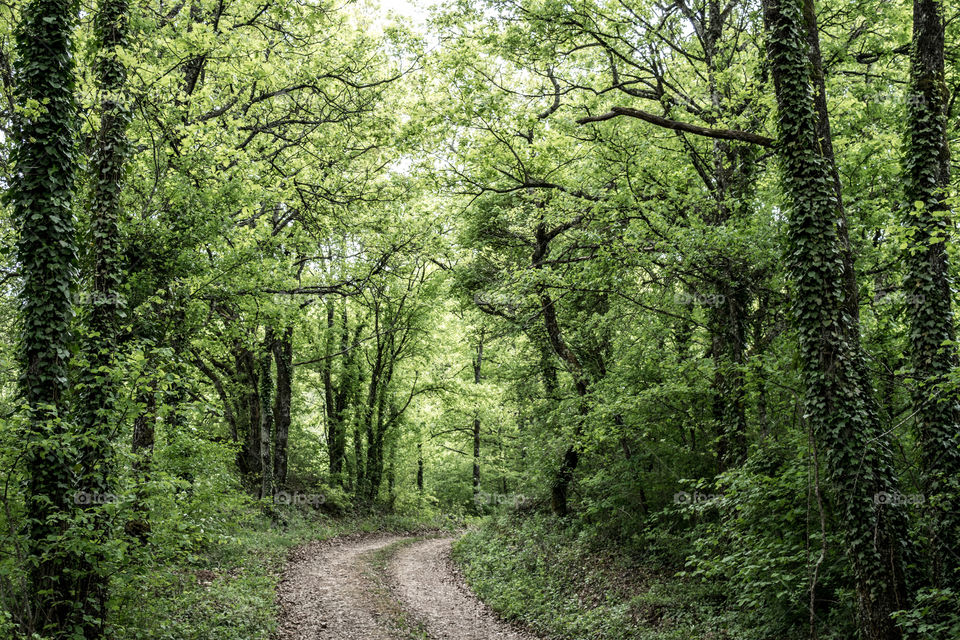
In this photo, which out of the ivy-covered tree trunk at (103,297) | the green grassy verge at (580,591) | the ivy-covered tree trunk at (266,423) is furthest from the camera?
the ivy-covered tree trunk at (266,423)

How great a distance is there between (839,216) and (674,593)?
21.4 ft

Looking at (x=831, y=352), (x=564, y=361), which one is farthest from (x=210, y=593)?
(x=831, y=352)

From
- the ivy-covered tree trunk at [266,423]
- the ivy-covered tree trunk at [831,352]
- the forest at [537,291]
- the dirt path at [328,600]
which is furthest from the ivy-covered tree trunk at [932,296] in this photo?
the ivy-covered tree trunk at [266,423]

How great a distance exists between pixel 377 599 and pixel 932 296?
1076cm

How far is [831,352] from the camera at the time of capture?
6129mm

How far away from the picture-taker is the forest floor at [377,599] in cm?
976

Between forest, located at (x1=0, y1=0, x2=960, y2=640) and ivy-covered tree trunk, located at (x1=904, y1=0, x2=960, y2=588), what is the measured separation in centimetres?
4

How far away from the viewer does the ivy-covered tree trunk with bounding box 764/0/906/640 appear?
19.2 ft

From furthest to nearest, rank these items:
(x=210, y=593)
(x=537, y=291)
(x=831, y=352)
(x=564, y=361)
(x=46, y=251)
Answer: (x=564, y=361) → (x=537, y=291) → (x=210, y=593) → (x=46, y=251) → (x=831, y=352)

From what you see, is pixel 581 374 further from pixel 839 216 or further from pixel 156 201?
pixel 156 201

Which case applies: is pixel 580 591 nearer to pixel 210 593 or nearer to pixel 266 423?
pixel 210 593

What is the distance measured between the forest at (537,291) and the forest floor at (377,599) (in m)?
0.11

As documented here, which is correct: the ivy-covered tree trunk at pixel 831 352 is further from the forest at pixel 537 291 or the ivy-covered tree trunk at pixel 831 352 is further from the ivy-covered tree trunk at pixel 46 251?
the ivy-covered tree trunk at pixel 46 251

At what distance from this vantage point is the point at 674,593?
9414 mm
